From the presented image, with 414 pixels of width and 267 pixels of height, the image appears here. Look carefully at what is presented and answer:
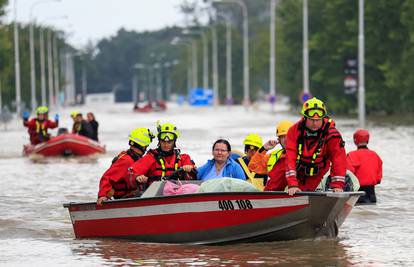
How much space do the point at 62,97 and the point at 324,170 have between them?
146981 millimetres

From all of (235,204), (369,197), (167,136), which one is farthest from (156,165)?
(369,197)

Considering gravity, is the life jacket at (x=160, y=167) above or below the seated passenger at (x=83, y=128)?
above

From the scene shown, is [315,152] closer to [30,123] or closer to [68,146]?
[68,146]

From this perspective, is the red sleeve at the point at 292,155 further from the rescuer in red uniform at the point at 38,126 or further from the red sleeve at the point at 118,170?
the rescuer in red uniform at the point at 38,126

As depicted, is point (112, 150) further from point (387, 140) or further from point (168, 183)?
point (168, 183)

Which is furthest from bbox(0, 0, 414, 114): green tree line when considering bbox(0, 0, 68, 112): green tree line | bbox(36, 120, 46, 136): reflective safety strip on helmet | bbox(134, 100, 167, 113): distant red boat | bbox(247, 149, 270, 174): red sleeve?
bbox(247, 149, 270, 174): red sleeve

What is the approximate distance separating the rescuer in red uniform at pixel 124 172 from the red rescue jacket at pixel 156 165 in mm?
180

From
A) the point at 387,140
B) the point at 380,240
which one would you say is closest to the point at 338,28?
the point at 387,140

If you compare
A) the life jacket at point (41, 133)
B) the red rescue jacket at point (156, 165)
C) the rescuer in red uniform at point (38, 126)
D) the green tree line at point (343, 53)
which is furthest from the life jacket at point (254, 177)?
the green tree line at point (343, 53)

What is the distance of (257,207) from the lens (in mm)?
14953

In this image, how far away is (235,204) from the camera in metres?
15.0

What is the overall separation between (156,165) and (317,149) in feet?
6.97

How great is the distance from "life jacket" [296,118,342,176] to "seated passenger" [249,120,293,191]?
282 millimetres

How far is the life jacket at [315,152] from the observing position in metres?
14.9
